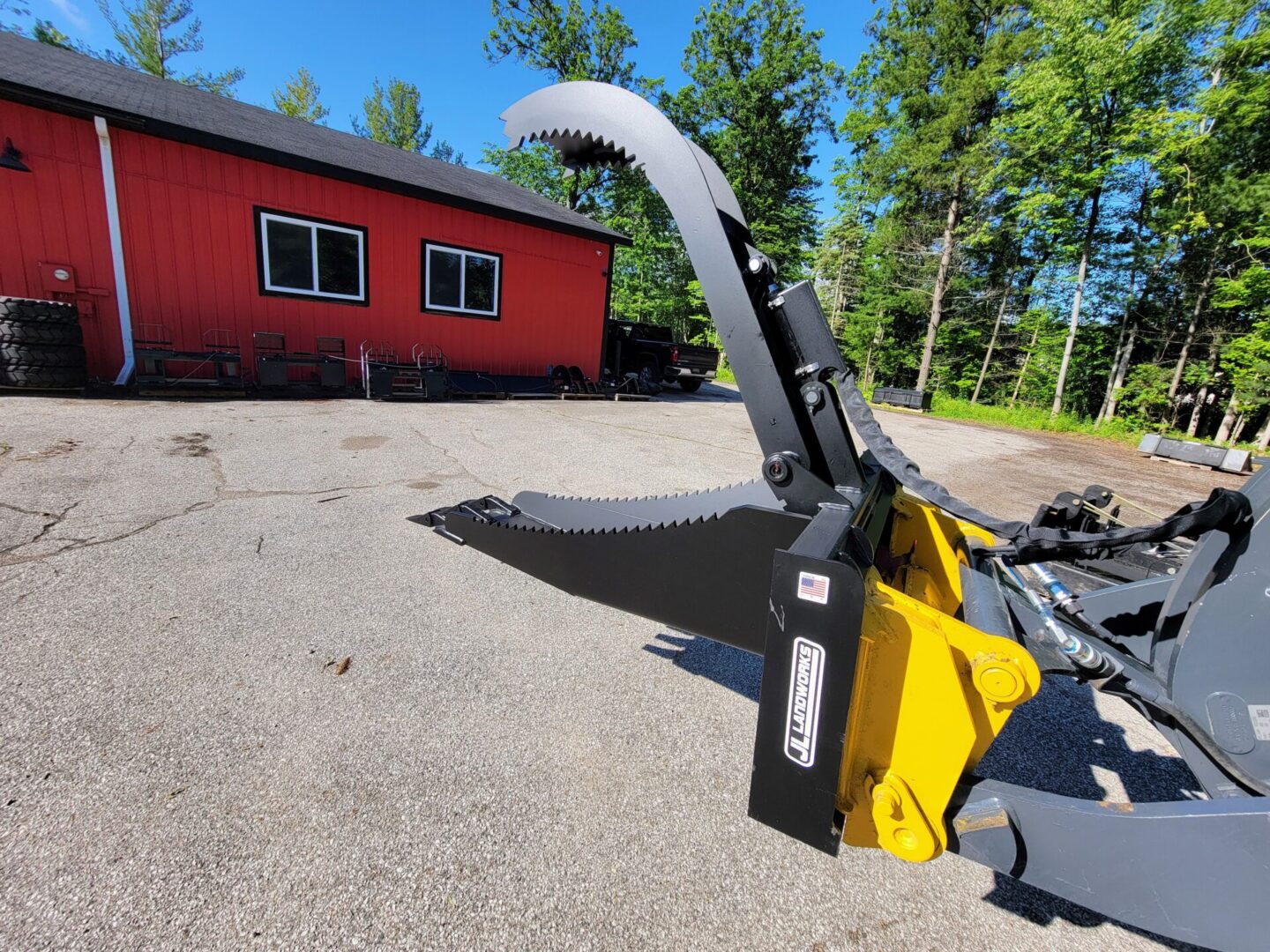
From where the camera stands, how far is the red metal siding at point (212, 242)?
6930 mm

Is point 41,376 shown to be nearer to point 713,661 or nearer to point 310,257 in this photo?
point 310,257

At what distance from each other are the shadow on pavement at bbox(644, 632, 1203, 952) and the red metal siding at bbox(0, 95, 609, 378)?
9128mm

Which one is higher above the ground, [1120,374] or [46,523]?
[1120,374]

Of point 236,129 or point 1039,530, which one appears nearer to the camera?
point 1039,530

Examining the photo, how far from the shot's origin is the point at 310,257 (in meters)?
8.87

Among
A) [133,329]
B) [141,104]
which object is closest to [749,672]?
[133,329]

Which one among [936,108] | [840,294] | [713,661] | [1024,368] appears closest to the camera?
[713,661]

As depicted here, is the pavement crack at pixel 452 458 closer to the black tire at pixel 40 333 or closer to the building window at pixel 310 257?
the building window at pixel 310 257

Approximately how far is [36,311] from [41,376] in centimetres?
79

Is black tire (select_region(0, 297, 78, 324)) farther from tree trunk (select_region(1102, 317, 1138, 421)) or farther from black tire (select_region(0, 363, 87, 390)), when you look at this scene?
tree trunk (select_region(1102, 317, 1138, 421))

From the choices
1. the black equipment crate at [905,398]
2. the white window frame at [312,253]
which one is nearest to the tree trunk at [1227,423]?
the black equipment crate at [905,398]

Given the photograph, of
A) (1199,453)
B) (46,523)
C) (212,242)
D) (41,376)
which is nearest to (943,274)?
(1199,453)

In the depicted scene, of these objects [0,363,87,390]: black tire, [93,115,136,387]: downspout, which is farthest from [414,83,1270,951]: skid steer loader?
[93,115,136,387]: downspout

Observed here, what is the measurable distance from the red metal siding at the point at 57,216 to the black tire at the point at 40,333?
2.30ft
